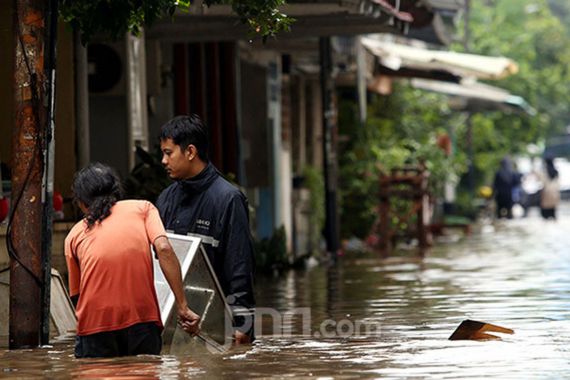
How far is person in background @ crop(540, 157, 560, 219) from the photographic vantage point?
4575 centimetres

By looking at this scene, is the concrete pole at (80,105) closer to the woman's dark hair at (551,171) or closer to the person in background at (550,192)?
the person in background at (550,192)

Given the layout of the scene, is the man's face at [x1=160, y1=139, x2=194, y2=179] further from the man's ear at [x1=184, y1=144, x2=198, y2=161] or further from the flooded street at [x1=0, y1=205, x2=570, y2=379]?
the flooded street at [x1=0, y1=205, x2=570, y2=379]

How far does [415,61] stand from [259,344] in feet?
54.9

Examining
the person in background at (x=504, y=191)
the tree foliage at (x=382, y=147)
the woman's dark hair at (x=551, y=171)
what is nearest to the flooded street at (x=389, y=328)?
the tree foliage at (x=382, y=147)

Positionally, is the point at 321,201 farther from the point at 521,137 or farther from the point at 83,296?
the point at 521,137

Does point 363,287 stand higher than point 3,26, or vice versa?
point 3,26

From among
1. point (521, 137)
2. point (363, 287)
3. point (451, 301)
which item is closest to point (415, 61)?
point (363, 287)

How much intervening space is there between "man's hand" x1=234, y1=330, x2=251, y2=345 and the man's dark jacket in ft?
0.09

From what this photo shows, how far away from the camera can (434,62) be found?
93.2ft

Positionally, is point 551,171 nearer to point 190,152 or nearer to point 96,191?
point 190,152

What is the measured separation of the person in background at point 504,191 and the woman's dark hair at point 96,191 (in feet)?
131

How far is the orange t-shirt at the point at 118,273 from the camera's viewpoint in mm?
9453

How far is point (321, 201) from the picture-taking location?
28.9 m

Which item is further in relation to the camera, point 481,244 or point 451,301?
point 481,244
